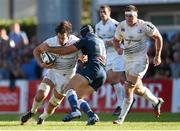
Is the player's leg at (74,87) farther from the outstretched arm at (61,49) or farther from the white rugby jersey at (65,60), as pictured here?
the white rugby jersey at (65,60)

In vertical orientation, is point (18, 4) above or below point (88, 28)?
→ below

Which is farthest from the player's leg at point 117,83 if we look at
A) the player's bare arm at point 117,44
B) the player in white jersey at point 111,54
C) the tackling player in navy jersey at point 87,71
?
the tackling player in navy jersey at point 87,71

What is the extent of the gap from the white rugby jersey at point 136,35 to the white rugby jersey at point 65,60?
3.13 ft

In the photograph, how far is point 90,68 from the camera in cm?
1523

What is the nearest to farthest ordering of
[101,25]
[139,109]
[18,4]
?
[101,25]
[139,109]
[18,4]

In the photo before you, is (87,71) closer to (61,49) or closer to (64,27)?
(61,49)

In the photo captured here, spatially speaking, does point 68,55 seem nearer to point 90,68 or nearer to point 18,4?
point 90,68

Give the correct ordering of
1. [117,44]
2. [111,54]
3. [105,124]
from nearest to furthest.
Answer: [105,124]
[117,44]
[111,54]

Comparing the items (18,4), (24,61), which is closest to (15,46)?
(24,61)

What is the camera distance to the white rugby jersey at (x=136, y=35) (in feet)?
51.9


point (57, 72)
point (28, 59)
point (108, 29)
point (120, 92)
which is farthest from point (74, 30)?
point (57, 72)

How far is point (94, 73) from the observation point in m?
15.2

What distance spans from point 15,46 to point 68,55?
9.19m

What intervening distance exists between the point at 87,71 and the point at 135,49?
52.4 inches
